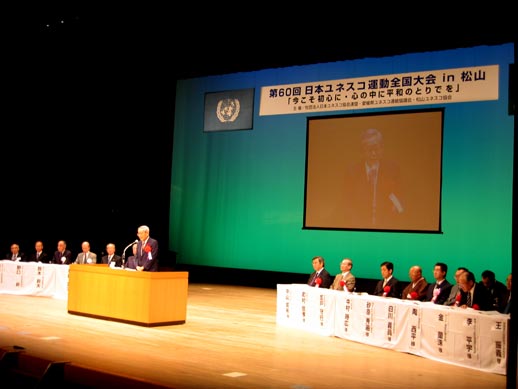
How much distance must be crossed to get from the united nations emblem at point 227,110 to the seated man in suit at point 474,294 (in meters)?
7.39

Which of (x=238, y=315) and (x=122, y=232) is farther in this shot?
(x=122, y=232)

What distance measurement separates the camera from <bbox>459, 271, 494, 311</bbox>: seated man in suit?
5636 millimetres

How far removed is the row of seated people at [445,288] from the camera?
5680 millimetres

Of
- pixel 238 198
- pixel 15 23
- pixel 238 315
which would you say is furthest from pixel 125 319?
pixel 238 198

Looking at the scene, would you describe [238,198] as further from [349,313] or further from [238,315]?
[349,313]

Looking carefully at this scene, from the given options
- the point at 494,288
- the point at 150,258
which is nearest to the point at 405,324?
the point at 494,288

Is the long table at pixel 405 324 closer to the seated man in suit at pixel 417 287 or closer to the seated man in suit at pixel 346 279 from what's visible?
the seated man in suit at pixel 346 279

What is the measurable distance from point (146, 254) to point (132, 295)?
0.46 m

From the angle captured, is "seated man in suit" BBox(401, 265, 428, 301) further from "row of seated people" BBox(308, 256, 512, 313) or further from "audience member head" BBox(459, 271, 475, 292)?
"audience member head" BBox(459, 271, 475, 292)

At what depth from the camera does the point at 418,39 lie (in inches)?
386

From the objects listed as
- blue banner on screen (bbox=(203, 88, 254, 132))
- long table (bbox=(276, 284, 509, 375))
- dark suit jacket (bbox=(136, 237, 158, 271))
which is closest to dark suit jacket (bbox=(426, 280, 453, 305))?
long table (bbox=(276, 284, 509, 375))

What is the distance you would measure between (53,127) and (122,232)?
7.73 ft

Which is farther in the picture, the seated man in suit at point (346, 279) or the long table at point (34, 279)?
the long table at point (34, 279)

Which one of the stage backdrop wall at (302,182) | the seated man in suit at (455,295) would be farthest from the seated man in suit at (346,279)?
the stage backdrop wall at (302,182)
